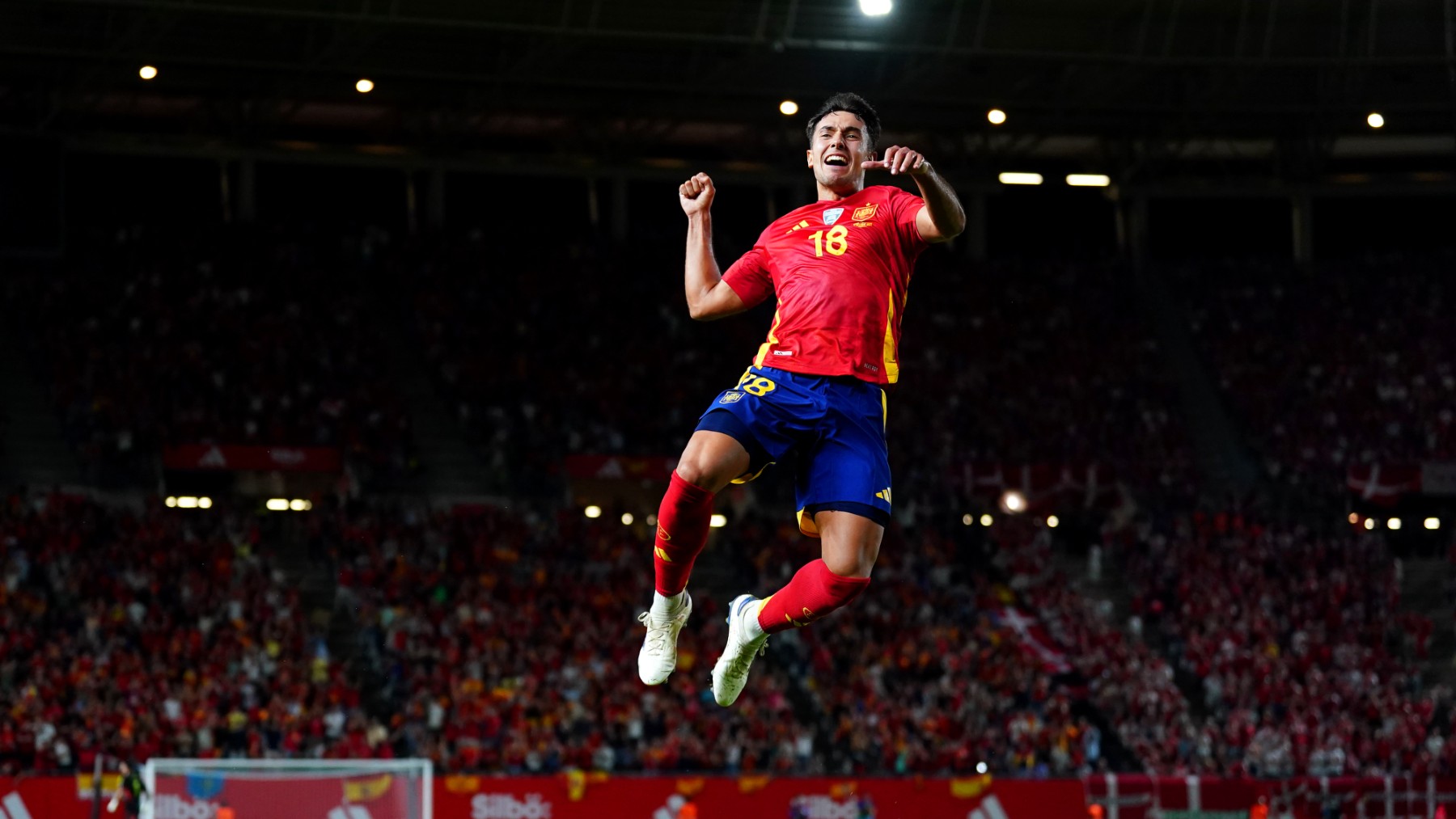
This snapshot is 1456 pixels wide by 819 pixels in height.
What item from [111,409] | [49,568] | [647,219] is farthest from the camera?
[647,219]

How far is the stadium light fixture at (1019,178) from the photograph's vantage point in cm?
4122

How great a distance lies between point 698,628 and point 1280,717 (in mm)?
9277

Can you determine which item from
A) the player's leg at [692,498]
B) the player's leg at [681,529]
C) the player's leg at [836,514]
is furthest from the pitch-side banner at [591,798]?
the player's leg at [836,514]

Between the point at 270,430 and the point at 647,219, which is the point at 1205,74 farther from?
the point at 270,430

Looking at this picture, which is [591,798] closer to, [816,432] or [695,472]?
[816,432]

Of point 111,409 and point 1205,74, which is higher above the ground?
point 1205,74

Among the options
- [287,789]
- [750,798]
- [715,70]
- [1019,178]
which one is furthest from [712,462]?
[1019,178]

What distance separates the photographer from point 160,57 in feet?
107

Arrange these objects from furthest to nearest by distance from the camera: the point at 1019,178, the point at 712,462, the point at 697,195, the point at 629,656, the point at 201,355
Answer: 1. the point at 1019,178
2. the point at 201,355
3. the point at 629,656
4. the point at 697,195
5. the point at 712,462

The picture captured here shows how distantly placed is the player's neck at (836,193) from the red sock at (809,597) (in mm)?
1703

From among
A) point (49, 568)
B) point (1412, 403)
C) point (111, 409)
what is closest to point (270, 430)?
point (111, 409)

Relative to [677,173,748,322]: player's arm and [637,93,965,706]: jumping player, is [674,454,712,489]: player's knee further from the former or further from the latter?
[677,173,748,322]: player's arm

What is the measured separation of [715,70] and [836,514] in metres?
27.8

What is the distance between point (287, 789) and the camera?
2214 centimetres
